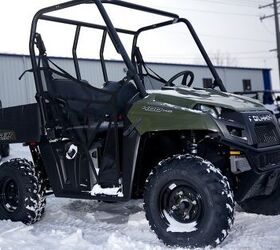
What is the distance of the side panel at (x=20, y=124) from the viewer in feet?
16.7

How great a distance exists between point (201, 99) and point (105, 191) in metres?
1.27

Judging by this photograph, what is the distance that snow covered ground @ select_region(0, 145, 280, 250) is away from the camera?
159 inches

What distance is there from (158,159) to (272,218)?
1.26 m

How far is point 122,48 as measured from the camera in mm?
4449

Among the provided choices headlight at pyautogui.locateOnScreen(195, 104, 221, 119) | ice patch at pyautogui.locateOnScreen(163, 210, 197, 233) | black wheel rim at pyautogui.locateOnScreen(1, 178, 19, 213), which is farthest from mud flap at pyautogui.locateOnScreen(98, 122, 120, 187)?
black wheel rim at pyautogui.locateOnScreen(1, 178, 19, 213)

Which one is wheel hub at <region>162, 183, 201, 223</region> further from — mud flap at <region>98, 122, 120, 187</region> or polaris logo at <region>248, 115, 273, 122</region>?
polaris logo at <region>248, 115, 273, 122</region>

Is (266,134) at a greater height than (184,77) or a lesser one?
lesser

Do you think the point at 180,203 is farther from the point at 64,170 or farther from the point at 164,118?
the point at 64,170

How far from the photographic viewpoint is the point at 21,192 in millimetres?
5152

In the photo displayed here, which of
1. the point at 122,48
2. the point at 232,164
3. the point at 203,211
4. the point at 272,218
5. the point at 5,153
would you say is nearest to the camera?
the point at 203,211

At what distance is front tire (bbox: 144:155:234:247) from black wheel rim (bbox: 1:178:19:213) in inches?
73.3

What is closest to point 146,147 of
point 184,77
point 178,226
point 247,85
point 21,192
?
point 178,226

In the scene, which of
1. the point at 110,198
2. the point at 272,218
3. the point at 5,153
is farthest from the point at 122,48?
the point at 5,153

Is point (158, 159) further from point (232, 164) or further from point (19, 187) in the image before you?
point (19, 187)
